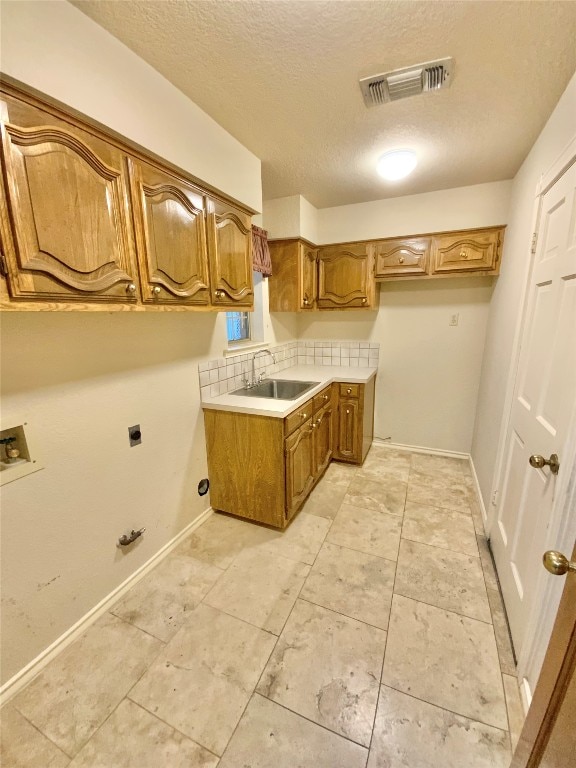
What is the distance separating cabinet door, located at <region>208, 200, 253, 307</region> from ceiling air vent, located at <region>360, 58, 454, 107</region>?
872mm

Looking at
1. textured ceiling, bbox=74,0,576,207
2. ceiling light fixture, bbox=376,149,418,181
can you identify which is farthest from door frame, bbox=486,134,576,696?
ceiling light fixture, bbox=376,149,418,181

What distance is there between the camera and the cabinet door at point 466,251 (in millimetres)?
2496

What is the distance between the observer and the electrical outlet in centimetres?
165

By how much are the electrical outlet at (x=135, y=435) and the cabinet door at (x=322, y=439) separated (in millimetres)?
1278

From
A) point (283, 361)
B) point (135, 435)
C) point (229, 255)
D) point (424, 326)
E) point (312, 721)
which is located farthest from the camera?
point (283, 361)

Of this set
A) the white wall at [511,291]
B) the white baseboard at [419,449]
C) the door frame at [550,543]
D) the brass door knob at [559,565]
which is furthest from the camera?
the white baseboard at [419,449]

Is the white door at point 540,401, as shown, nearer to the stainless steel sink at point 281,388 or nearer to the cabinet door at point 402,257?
the cabinet door at point 402,257

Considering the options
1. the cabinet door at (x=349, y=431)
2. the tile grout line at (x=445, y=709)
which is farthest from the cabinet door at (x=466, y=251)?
the tile grout line at (x=445, y=709)

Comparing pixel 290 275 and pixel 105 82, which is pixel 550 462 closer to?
pixel 105 82

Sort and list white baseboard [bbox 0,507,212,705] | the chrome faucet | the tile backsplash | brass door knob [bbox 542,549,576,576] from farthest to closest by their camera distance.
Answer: the chrome faucet
the tile backsplash
white baseboard [bbox 0,507,212,705]
brass door knob [bbox 542,549,576,576]

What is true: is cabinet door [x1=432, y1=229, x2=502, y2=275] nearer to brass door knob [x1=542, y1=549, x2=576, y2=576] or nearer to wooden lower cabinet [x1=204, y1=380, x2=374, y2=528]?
wooden lower cabinet [x1=204, y1=380, x2=374, y2=528]

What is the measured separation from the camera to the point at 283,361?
3.18 m

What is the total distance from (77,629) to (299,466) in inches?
55.7

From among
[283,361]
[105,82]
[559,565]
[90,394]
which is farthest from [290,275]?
[559,565]
